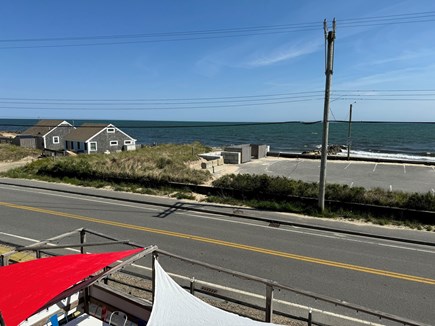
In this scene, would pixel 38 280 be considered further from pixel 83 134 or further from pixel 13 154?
pixel 83 134

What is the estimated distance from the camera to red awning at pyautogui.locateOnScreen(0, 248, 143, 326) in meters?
4.18

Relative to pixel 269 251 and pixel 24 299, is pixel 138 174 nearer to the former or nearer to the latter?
pixel 269 251

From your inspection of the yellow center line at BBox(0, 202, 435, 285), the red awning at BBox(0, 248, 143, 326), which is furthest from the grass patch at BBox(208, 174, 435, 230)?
the red awning at BBox(0, 248, 143, 326)

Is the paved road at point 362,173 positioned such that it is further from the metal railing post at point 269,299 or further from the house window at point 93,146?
the house window at point 93,146

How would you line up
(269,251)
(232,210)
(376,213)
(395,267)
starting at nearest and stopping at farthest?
(395,267) → (269,251) → (376,213) → (232,210)

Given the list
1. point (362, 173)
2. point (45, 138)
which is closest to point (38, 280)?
point (362, 173)

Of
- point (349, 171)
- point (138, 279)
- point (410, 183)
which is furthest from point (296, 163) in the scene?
point (138, 279)

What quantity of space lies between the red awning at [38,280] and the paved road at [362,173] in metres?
22.8

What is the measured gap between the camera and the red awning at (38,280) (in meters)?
4.18

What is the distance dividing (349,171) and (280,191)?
52.8 ft

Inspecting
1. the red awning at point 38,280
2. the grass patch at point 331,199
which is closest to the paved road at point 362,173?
the grass patch at point 331,199

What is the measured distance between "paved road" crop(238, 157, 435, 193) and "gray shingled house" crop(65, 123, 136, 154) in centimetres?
2873

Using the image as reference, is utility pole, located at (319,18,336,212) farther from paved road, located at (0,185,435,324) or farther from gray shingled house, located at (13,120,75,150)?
gray shingled house, located at (13,120,75,150)

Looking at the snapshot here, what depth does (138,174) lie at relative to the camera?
2395 cm
